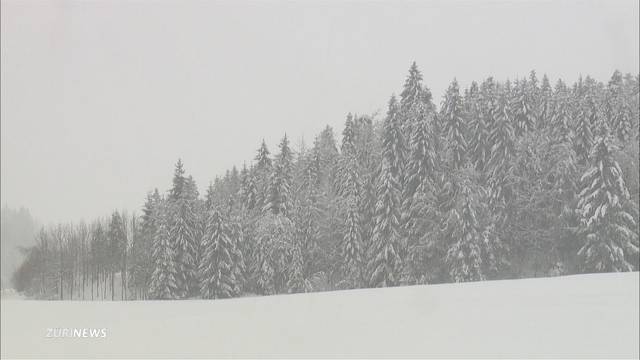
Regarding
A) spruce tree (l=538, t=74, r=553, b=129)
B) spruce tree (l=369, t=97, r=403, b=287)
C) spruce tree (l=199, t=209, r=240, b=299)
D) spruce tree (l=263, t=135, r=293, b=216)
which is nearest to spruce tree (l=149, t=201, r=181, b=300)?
spruce tree (l=199, t=209, r=240, b=299)

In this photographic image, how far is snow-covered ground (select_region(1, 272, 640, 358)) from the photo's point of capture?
3365mm

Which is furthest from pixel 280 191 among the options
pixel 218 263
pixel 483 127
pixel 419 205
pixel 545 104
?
pixel 545 104

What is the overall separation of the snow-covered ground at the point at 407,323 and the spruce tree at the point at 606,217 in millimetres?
119

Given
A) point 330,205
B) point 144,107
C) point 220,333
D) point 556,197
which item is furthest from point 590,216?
point 144,107

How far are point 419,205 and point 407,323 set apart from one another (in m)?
0.73

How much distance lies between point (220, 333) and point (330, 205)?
1.07 m

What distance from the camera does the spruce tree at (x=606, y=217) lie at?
A: 3475mm

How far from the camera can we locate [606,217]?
351 centimetres

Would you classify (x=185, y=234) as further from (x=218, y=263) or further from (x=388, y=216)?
(x=388, y=216)

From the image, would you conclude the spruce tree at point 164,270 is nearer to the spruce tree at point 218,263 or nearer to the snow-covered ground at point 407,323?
the snow-covered ground at point 407,323

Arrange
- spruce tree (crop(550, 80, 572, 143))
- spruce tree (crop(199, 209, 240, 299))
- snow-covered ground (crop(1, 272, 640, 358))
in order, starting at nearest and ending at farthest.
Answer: snow-covered ground (crop(1, 272, 640, 358))
spruce tree (crop(199, 209, 240, 299))
spruce tree (crop(550, 80, 572, 143))

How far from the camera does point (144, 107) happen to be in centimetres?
381

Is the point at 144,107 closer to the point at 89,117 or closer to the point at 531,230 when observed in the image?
the point at 89,117

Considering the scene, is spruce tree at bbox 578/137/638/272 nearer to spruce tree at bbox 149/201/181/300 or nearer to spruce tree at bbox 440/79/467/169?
spruce tree at bbox 440/79/467/169
